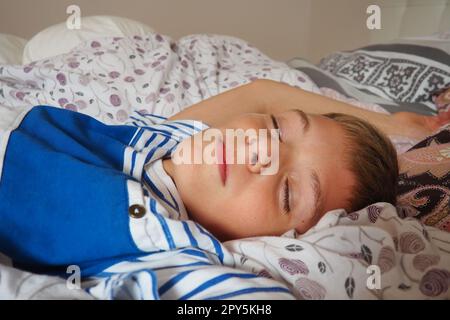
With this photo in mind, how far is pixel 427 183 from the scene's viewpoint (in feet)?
2.41

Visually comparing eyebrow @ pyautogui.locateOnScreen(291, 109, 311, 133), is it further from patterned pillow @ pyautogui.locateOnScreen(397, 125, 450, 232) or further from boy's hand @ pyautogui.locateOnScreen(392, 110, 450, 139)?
boy's hand @ pyautogui.locateOnScreen(392, 110, 450, 139)

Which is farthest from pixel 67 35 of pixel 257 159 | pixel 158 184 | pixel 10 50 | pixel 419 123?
pixel 419 123

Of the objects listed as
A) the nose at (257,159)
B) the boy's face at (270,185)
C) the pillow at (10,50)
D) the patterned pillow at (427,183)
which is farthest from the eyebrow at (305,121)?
the pillow at (10,50)

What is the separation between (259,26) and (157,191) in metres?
1.92

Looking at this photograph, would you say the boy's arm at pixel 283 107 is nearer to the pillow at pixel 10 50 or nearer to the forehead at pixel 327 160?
the forehead at pixel 327 160

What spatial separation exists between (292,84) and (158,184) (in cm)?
77

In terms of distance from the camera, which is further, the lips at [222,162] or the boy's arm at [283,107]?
the boy's arm at [283,107]

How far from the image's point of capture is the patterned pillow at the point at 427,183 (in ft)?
2.27

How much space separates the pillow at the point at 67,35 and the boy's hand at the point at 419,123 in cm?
119

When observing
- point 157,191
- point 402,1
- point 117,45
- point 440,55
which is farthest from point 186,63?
point 402,1

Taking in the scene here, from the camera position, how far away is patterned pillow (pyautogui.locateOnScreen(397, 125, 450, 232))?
0.69m

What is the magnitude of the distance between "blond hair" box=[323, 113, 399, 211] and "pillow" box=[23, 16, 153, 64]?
1.16 m

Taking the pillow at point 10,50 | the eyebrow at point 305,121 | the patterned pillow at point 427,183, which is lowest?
the patterned pillow at point 427,183

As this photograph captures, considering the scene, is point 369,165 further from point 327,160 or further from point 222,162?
point 222,162
